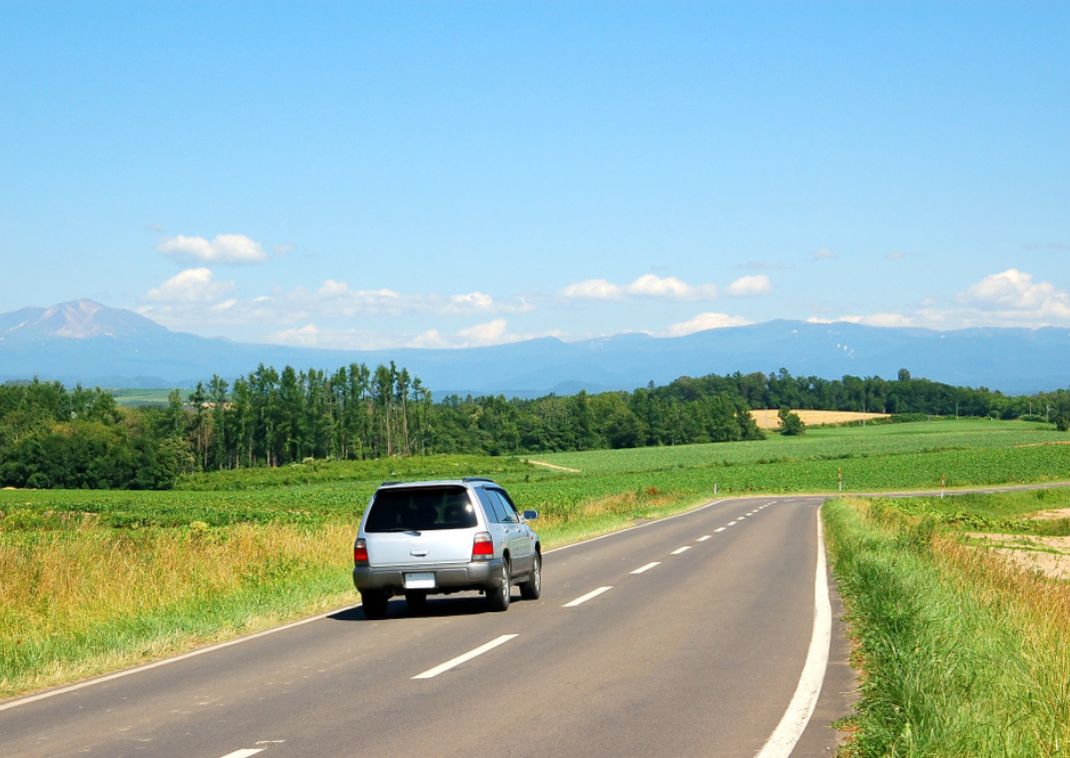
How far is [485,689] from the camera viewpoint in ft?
30.9

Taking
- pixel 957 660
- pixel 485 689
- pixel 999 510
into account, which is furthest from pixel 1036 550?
pixel 999 510

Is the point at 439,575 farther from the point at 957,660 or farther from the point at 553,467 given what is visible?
the point at 553,467

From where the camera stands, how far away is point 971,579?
1474 cm

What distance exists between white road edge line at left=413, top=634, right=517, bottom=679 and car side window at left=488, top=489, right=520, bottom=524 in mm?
3789

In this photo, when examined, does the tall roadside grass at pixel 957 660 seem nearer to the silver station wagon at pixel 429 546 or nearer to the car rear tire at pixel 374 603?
the silver station wagon at pixel 429 546

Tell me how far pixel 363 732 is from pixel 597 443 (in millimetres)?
169267

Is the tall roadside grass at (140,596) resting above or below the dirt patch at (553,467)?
above

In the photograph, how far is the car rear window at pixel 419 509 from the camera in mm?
15297

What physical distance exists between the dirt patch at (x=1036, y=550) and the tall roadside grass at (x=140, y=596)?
1349cm

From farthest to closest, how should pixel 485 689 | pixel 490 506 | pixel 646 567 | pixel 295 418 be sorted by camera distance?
pixel 295 418
pixel 646 567
pixel 490 506
pixel 485 689

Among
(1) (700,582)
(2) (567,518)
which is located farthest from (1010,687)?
(2) (567,518)

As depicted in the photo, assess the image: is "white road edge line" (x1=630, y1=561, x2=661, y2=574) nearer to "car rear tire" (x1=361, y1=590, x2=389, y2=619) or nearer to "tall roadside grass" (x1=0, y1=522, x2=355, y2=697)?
"tall roadside grass" (x1=0, y1=522, x2=355, y2=697)

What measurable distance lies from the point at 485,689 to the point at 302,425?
145m

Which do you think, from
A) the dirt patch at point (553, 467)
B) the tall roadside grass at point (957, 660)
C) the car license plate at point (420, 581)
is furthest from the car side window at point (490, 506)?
the dirt patch at point (553, 467)
